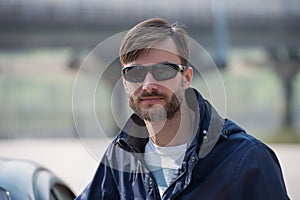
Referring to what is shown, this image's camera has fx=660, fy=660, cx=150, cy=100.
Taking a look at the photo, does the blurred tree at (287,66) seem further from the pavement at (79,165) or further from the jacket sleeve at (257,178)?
the jacket sleeve at (257,178)

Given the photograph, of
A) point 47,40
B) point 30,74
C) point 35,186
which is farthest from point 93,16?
point 35,186

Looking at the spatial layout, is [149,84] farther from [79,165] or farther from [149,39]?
[79,165]

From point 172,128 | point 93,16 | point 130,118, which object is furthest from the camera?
point 93,16

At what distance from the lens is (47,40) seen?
41.0 meters

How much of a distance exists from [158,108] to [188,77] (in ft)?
1.01

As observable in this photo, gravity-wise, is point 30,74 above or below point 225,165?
below

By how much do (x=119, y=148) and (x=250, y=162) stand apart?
76cm

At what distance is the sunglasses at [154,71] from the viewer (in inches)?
122

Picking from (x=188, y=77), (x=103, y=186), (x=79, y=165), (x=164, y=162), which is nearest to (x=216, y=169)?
(x=164, y=162)

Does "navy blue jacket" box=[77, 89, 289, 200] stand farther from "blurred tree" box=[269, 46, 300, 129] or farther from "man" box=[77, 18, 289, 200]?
"blurred tree" box=[269, 46, 300, 129]

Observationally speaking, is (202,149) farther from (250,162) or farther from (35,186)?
(35,186)

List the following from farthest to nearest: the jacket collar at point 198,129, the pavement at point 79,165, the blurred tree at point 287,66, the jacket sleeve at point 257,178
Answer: the blurred tree at point 287,66 < the pavement at point 79,165 < the jacket collar at point 198,129 < the jacket sleeve at point 257,178

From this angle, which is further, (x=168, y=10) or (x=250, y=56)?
(x=250, y=56)

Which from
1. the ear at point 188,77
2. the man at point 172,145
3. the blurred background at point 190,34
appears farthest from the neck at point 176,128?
the blurred background at point 190,34
